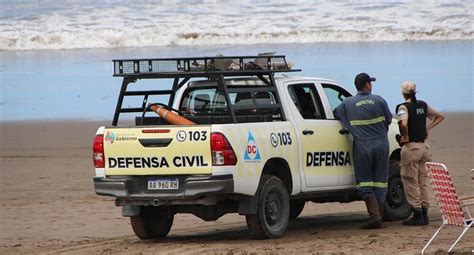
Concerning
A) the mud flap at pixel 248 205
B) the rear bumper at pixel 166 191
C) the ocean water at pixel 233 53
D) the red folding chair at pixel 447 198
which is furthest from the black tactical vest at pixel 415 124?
the ocean water at pixel 233 53

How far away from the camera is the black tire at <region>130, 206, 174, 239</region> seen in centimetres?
1298

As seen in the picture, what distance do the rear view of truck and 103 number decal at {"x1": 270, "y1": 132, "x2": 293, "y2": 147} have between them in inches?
11.0

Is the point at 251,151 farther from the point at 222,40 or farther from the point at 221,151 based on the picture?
the point at 222,40

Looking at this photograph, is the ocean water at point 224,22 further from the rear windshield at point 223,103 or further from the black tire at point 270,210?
the black tire at point 270,210

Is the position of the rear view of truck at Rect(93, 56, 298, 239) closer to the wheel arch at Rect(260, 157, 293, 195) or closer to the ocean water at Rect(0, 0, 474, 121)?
the wheel arch at Rect(260, 157, 293, 195)

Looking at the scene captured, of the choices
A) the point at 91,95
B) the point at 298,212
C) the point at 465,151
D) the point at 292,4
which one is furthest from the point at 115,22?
the point at 298,212

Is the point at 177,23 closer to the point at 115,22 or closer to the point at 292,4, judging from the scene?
the point at 115,22

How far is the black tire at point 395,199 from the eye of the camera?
14.3m

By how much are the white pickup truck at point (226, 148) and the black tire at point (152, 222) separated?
0.03ft

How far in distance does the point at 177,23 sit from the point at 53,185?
3398 centimetres

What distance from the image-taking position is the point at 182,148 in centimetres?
1202

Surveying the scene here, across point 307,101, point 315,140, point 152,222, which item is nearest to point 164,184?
point 152,222

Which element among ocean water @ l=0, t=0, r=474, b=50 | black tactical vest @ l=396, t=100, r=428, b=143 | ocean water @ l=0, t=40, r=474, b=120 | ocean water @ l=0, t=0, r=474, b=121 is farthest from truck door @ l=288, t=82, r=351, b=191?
ocean water @ l=0, t=0, r=474, b=50

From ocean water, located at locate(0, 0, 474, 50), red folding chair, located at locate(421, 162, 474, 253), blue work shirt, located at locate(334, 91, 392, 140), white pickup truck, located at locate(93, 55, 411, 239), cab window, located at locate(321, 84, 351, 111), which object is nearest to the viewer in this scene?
red folding chair, located at locate(421, 162, 474, 253)
